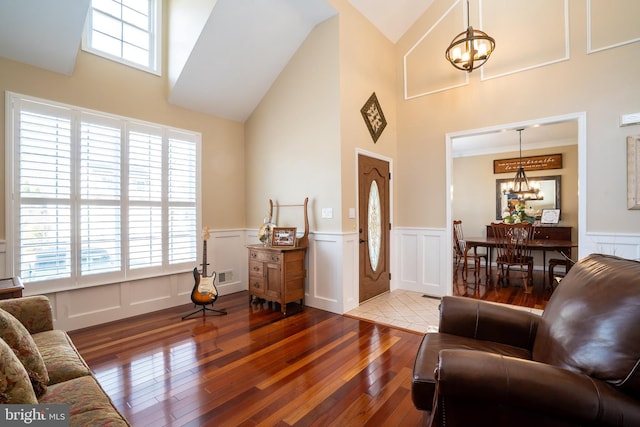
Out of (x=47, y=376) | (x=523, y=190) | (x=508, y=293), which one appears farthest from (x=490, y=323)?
(x=523, y=190)

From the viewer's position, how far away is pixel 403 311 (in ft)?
12.5

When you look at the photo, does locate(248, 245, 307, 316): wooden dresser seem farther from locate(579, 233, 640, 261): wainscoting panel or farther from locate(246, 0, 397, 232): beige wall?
locate(579, 233, 640, 261): wainscoting panel

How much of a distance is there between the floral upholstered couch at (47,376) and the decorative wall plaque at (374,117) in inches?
151

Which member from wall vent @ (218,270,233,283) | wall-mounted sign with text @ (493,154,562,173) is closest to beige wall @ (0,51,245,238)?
wall vent @ (218,270,233,283)

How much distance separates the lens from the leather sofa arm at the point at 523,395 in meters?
1.04

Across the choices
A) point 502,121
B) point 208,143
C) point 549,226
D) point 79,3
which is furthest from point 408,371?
point 549,226

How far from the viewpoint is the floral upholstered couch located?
3.56 feet

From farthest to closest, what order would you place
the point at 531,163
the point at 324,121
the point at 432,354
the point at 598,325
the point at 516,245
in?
1. the point at 531,163
2. the point at 516,245
3. the point at 324,121
4. the point at 432,354
5. the point at 598,325

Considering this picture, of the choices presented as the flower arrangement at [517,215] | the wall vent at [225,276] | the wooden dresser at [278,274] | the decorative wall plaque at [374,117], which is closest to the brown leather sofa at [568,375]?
the wooden dresser at [278,274]

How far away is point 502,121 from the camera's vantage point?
158 inches

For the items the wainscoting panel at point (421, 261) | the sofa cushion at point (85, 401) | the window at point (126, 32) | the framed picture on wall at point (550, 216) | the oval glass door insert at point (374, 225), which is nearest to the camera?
the sofa cushion at point (85, 401)

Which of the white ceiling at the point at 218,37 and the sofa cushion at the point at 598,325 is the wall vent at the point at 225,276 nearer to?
the white ceiling at the point at 218,37

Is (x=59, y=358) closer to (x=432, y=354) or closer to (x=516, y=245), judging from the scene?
(x=432, y=354)

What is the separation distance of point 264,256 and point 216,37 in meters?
2.73
